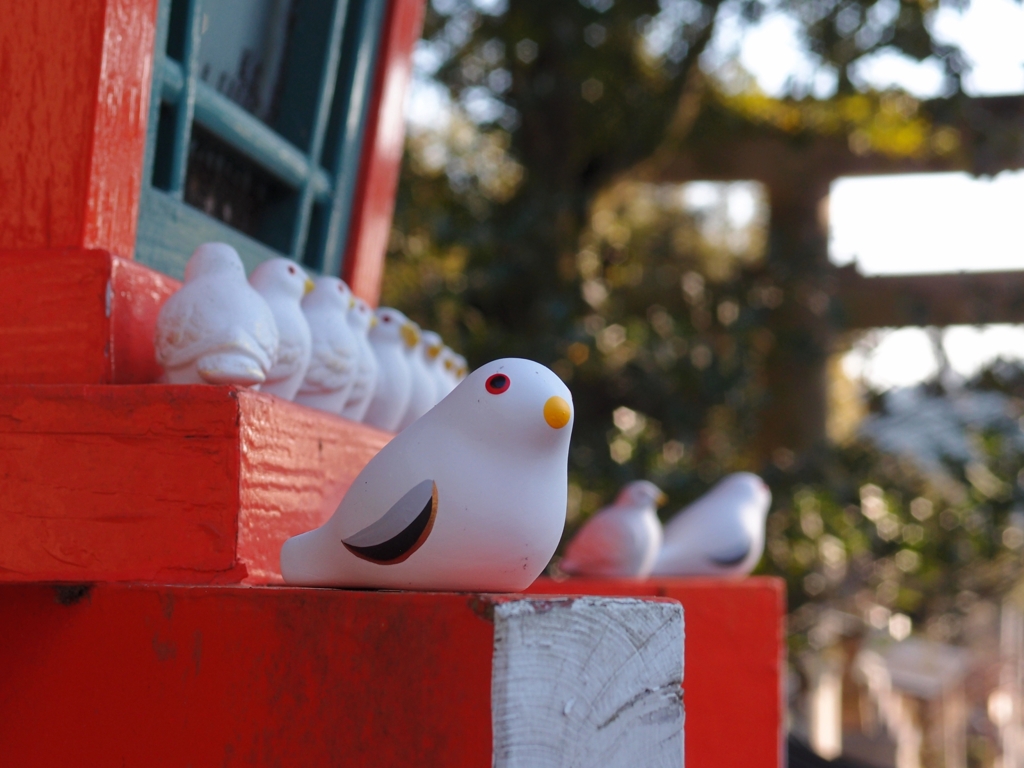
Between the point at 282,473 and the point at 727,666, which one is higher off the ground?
the point at 282,473

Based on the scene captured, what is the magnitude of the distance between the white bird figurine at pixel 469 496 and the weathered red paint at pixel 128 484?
18cm

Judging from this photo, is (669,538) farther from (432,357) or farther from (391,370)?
(391,370)

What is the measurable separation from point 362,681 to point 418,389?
1.01 meters

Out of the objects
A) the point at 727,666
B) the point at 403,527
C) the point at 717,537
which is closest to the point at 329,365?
the point at 403,527

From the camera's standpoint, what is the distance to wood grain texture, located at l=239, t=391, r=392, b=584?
4.41 ft

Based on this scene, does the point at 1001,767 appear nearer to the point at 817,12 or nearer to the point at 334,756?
the point at 817,12

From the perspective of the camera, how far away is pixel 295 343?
1.60 metres

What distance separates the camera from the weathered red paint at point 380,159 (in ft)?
8.10

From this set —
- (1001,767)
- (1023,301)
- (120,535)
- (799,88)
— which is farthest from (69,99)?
(1001,767)

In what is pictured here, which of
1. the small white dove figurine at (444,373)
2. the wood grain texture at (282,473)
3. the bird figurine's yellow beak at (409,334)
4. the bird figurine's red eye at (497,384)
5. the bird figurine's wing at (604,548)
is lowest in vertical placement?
the bird figurine's wing at (604,548)

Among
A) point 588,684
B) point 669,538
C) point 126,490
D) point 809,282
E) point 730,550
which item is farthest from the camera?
point 809,282

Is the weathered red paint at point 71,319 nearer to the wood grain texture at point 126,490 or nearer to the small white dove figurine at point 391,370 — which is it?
the wood grain texture at point 126,490

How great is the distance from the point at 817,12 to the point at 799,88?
0.32 m

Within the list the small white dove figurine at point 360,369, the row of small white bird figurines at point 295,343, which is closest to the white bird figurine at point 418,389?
the row of small white bird figurines at point 295,343
